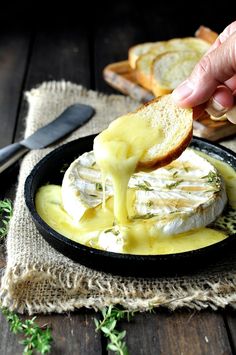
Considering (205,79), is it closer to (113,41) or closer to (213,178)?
(213,178)

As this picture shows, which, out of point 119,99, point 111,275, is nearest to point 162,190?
point 111,275

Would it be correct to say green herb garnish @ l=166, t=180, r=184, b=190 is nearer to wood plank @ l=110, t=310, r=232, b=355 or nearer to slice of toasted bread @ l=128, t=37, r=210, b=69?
wood plank @ l=110, t=310, r=232, b=355

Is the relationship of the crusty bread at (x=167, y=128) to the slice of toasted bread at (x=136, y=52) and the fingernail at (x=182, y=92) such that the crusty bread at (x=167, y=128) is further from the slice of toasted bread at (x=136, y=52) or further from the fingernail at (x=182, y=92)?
the slice of toasted bread at (x=136, y=52)

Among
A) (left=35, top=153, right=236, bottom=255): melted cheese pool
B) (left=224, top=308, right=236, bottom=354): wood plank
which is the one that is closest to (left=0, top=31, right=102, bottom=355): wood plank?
(left=35, top=153, right=236, bottom=255): melted cheese pool

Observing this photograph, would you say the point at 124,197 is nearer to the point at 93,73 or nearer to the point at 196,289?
the point at 196,289

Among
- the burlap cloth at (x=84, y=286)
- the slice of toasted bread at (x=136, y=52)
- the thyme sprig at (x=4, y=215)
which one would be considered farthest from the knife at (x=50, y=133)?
the burlap cloth at (x=84, y=286)

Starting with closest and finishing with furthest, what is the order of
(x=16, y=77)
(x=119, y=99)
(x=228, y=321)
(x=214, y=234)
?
(x=228, y=321) → (x=214, y=234) → (x=119, y=99) → (x=16, y=77)

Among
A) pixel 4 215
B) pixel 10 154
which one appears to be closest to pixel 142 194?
pixel 4 215
